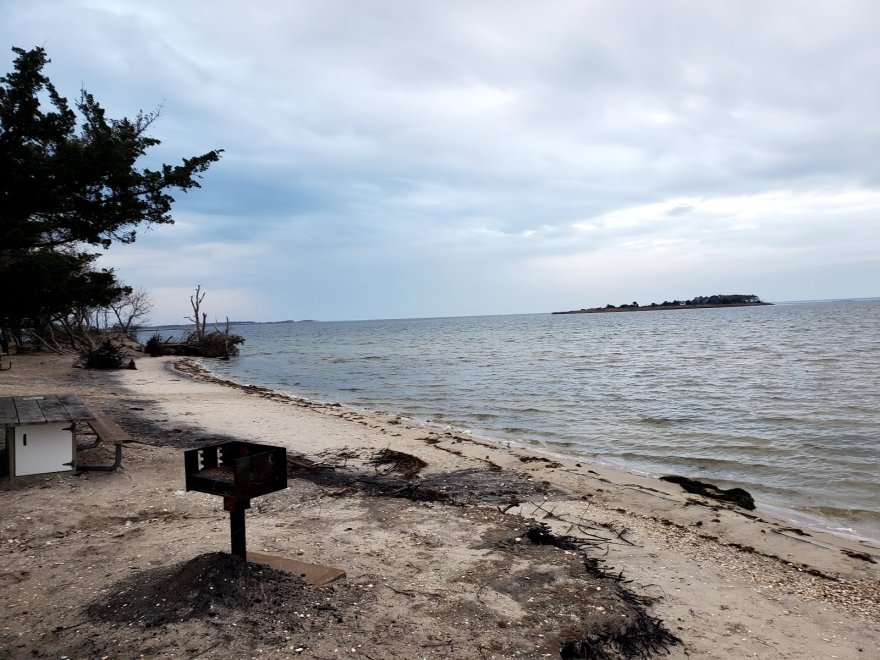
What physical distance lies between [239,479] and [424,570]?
1.61 metres

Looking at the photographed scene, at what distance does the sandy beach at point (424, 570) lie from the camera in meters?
3.17

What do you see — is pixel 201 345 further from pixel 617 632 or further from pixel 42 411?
pixel 617 632

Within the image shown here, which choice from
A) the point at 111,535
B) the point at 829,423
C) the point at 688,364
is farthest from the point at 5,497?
the point at 688,364

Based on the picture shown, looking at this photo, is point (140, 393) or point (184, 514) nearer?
point (184, 514)

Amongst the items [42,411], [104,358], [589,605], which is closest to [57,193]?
[42,411]

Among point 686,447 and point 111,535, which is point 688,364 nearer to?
point 686,447

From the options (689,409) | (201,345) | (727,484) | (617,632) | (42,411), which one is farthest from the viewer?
(201,345)

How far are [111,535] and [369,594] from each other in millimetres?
2602

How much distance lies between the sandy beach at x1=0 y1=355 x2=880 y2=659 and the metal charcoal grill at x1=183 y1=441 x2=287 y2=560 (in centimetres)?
33

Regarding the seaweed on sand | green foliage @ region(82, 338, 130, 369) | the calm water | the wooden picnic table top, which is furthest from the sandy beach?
green foliage @ region(82, 338, 130, 369)

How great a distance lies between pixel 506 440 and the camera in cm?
1159

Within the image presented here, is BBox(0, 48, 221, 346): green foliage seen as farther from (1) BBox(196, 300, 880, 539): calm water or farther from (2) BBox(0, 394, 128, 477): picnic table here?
(1) BBox(196, 300, 880, 539): calm water

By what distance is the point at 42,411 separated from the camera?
6.30 meters

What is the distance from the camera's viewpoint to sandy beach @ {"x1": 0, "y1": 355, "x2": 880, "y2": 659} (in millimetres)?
3168
